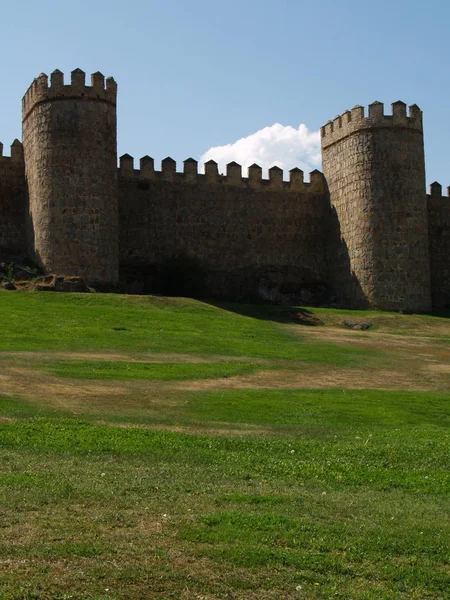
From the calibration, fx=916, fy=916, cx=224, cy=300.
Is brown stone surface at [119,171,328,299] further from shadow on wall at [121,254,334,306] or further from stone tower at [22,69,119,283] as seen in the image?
stone tower at [22,69,119,283]

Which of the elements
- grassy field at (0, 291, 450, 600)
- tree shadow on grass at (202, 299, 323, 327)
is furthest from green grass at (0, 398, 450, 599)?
tree shadow on grass at (202, 299, 323, 327)

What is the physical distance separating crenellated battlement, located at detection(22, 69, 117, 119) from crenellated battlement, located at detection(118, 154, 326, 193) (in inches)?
178

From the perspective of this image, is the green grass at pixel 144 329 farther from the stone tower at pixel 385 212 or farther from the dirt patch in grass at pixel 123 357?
the stone tower at pixel 385 212

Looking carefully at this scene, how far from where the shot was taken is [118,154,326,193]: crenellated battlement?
42875 millimetres

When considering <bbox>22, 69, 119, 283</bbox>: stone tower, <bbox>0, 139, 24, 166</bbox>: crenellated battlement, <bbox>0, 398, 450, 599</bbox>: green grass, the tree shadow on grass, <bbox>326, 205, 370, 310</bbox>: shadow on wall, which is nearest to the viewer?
<bbox>0, 398, 450, 599</bbox>: green grass

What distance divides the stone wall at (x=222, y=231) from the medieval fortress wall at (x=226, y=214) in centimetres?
6

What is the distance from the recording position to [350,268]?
42812 millimetres

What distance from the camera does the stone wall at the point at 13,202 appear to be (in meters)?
40.8

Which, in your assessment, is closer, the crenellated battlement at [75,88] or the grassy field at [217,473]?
the grassy field at [217,473]

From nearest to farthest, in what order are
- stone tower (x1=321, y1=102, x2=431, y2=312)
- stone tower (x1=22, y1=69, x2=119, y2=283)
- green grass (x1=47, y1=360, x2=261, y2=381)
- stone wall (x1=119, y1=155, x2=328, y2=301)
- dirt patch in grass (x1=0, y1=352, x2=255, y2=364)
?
green grass (x1=47, y1=360, x2=261, y2=381) → dirt patch in grass (x1=0, y1=352, x2=255, y2=364) → stone tower (x1=22, y1=69, x2=119, y2=283) → stone tower (x1=321, y1=102, x2=431, y2=312) → stone wall (x1=119, y1=155, x2=328, y2=301)

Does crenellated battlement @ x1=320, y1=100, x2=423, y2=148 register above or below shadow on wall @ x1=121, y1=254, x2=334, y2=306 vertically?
above

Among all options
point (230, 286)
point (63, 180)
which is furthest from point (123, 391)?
point (230, 286)

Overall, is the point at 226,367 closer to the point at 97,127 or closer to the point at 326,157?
the point at 97,127

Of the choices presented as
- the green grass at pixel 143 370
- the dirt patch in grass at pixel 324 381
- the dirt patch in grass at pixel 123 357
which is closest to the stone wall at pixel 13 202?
the dirt patch in grass at pixel 123 357
